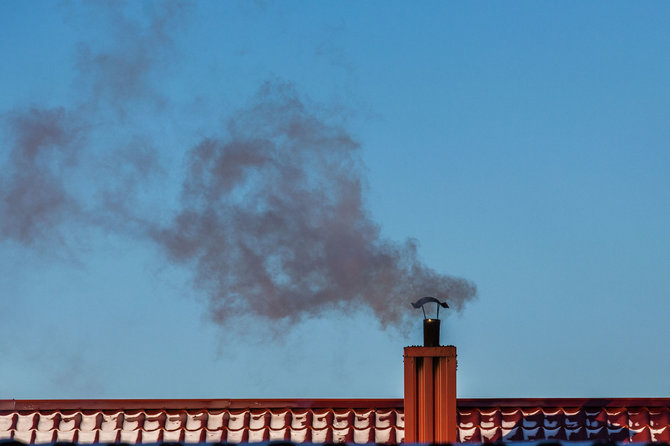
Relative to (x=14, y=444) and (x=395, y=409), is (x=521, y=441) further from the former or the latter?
(x=14, y=444)

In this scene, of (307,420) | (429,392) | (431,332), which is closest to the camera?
(429,392)

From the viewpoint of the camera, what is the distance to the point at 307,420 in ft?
70.1

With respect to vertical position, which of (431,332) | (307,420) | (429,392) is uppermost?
(431,332)

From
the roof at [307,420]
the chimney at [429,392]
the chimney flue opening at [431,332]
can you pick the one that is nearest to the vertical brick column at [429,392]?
the chimney at [429,392]

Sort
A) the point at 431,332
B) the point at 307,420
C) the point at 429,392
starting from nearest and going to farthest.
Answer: the point at 429,392, the point at 431,332, the point at 307,420

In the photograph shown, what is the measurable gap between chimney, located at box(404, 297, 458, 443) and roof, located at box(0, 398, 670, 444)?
3.56 ft

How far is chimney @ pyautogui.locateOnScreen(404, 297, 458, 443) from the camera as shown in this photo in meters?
→ 19.5

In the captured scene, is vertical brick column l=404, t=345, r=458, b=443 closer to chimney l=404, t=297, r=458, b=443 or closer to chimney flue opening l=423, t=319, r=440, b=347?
chimney l=404, t=297, r=458, b=443

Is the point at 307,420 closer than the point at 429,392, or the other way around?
the point at 429,392

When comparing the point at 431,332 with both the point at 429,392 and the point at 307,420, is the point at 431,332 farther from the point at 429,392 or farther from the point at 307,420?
the point at 307,420

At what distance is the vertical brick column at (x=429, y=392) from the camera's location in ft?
64.1

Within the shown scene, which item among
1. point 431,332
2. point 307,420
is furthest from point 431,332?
point 307,420

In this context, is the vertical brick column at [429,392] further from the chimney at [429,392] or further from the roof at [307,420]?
the roof at [307,420]

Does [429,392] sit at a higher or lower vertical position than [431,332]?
lower
